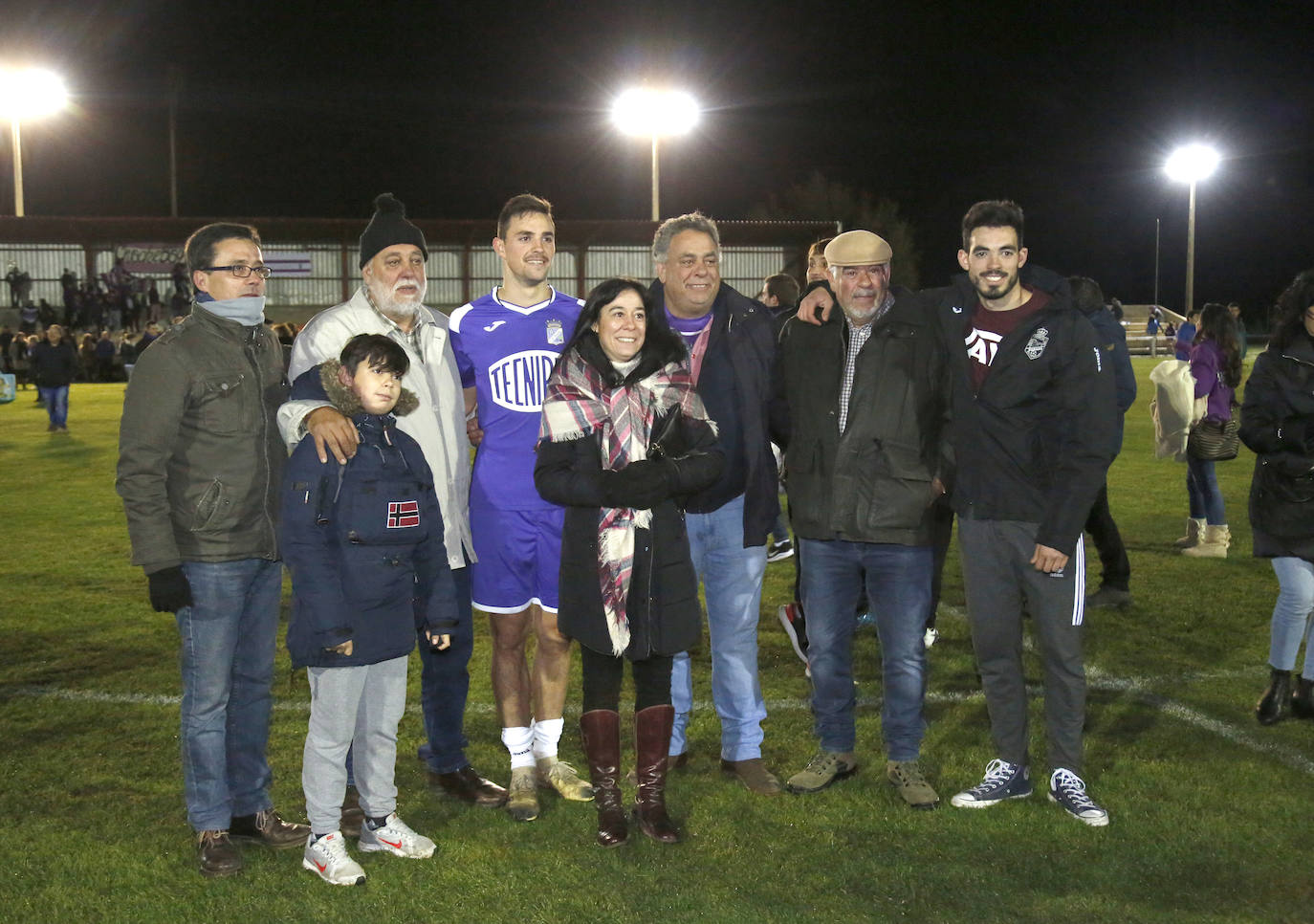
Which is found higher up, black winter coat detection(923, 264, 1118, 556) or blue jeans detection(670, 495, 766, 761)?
black winter coat detection(923, 264, 1118, 556)

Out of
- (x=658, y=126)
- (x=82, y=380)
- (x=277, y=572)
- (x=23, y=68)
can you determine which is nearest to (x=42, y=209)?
(x=23, y=68)

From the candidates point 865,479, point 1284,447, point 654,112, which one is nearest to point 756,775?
point 865,479

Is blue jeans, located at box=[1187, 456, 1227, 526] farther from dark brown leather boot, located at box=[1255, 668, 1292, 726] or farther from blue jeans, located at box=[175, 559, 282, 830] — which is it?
blue jeans, located at box=[175, 559, 282, 830]

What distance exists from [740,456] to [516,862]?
1830 mm

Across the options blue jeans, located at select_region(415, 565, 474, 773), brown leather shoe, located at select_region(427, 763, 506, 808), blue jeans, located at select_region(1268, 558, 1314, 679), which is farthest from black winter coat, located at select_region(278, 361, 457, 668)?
blue jeans, located at select_region(1268, 558, 1314, 679)

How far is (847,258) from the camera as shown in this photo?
4.91 m

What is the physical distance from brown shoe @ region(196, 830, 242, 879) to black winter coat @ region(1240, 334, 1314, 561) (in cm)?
460

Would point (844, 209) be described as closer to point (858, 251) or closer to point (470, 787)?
point (858, 251)

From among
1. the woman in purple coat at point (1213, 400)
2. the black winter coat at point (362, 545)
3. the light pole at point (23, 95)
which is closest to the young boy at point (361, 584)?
the black winter coat at point (362, 545)

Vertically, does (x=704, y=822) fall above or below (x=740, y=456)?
below

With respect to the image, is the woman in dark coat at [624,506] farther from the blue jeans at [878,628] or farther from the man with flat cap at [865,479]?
the blue jeans at [878,628]

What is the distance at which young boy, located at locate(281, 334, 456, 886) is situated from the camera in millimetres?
4082

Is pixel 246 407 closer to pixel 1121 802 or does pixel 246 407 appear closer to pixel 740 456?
pixel 740 456

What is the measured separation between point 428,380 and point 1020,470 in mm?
2293
